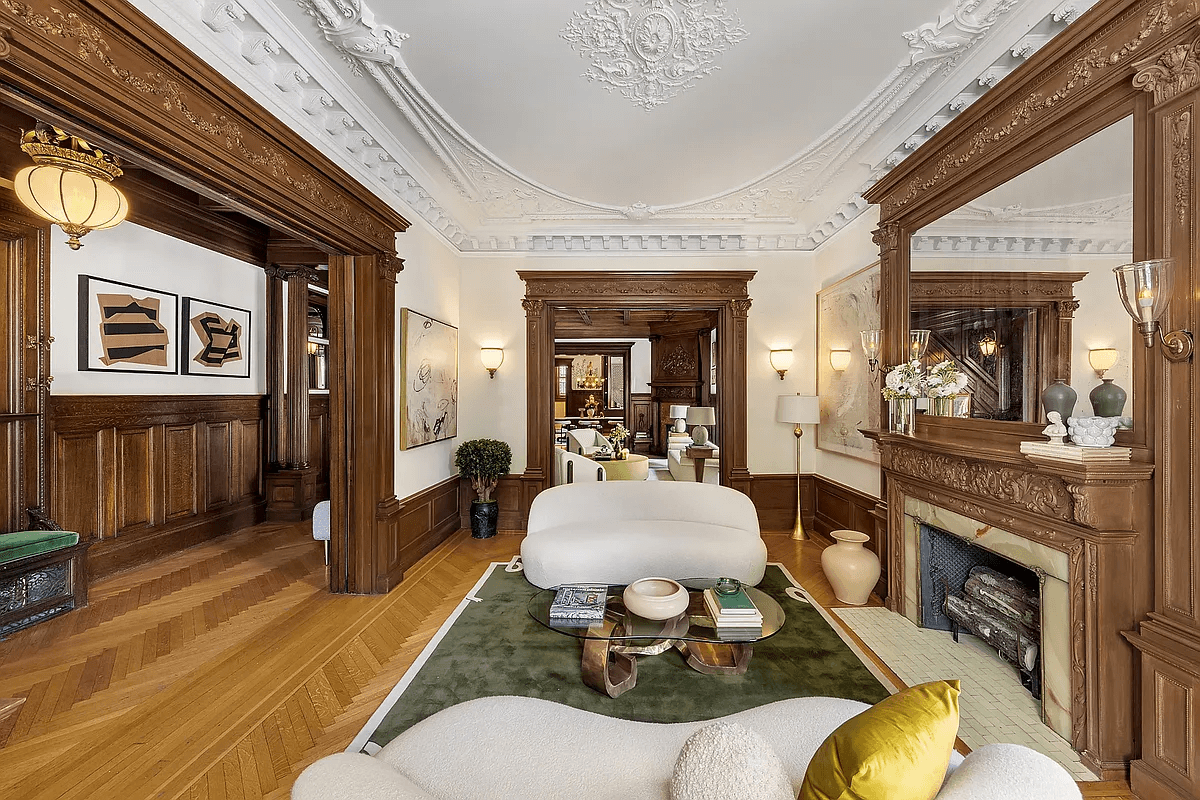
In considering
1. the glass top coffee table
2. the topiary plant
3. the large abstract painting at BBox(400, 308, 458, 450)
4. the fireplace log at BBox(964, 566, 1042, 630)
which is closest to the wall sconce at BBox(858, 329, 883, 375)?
the fireplace log at BBox(964, 566, 1042, 630)

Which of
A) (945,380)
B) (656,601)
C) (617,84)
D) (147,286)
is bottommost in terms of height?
(656,601)

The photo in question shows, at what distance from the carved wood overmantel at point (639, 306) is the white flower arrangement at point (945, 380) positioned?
2.50 metres

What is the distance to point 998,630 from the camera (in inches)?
109

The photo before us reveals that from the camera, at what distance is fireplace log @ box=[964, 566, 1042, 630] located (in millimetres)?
2566

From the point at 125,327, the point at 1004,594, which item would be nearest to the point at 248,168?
the point at 125,327

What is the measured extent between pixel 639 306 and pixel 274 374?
412cm

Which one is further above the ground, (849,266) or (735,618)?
(849,266)

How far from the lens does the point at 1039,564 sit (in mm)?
2363

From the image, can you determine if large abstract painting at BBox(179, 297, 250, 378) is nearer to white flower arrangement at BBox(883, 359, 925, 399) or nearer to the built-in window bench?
the built-in window bench

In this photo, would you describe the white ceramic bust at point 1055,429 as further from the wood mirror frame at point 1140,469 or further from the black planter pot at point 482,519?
the black planter pot at point 482,519

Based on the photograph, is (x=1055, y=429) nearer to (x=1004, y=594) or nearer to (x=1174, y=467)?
(x=1174, y=467)

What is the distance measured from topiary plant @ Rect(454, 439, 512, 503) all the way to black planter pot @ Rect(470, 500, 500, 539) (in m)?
0.07

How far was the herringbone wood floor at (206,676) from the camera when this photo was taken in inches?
80.1

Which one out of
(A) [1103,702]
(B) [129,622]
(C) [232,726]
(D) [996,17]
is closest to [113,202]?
(B) [129,622]
